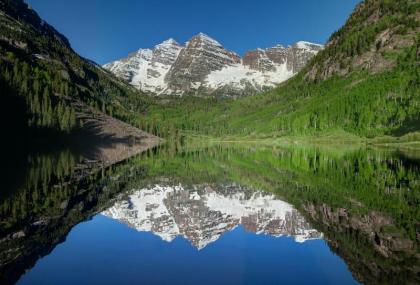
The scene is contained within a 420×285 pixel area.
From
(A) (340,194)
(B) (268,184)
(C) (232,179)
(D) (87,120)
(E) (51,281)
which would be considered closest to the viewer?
(E) (51,281)

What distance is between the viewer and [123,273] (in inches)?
553

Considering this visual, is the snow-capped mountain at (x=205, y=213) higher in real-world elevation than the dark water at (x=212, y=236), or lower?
lower

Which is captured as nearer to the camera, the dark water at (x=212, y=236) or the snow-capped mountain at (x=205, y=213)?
→ the dark water at (x=212, y=236)

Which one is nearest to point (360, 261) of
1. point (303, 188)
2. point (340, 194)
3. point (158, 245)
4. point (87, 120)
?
point (158, 245)

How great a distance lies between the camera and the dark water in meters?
14.0

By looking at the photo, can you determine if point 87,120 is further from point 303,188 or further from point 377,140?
point 303,188

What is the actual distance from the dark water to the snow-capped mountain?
0.13 metres

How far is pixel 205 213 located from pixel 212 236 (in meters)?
10.3

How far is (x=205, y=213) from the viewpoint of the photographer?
3112cm

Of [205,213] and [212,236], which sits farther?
[205,213]

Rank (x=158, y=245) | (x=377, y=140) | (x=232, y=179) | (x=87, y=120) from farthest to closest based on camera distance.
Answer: (x=87, y=120)
(x=377, y=140)
(x=232, y=179)
(x=158, y=245)

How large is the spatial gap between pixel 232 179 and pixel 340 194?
64.2 ft

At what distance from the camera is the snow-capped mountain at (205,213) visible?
21.3 m

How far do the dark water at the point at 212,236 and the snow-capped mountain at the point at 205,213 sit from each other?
5.0 inches
